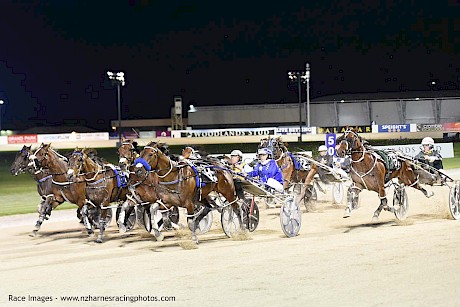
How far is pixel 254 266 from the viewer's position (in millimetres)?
8320

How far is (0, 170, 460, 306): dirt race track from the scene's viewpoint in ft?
22.1

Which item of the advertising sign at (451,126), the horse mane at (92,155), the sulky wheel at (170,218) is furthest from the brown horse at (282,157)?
the advertising sign at (451,126)

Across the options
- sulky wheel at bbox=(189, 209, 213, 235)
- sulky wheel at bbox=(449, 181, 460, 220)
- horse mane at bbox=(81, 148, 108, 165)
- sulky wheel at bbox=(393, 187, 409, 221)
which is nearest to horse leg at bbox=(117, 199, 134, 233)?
horse mane at bbox=(81, 148, 108, 165)

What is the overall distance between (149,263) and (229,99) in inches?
3067

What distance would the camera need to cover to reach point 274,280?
744 cm

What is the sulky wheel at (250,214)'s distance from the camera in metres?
11.6

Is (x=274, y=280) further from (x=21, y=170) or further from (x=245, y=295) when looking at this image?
(x=21, y=170)

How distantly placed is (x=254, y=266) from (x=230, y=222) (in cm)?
288

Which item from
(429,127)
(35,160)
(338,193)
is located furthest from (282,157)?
(429,127)

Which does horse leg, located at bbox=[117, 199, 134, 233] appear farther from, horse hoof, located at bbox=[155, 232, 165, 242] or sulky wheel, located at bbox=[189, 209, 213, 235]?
sulky wheel, located at bbox=[189, 209, 213, 235]

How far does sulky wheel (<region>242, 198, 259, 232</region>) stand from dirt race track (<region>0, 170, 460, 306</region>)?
0.15m

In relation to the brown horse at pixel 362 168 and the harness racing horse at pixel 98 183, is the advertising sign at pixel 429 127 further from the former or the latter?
the harness racing horse at pixel 98 183

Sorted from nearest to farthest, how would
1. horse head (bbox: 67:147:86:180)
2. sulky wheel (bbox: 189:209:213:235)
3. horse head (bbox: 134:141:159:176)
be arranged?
horse head (bbox: 134:141:159:176) → horse head (bbox: 67:147:86:180) → sulky wheel (bbox: 189:209:213:235)

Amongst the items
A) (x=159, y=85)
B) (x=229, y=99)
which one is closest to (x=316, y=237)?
(x=229, y=99)
